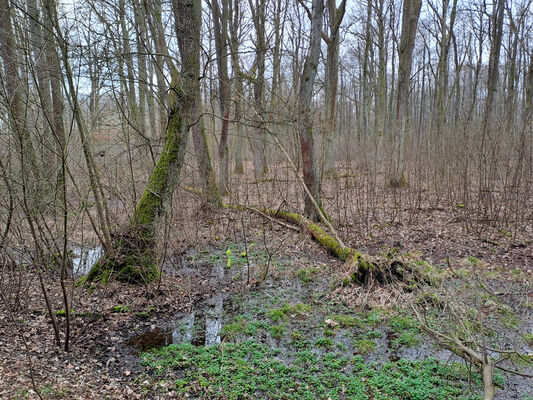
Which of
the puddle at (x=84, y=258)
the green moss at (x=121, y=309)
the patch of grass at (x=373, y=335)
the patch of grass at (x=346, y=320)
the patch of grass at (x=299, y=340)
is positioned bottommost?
the patch of grass at (x=299, y=340)

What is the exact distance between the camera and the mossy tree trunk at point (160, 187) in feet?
A: 18.9

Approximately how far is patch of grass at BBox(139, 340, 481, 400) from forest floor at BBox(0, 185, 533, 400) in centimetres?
1

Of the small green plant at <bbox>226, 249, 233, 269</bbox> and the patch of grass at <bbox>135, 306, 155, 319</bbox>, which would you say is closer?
the patch of grass at <bbox>135, 306, 155, 319</bbox>

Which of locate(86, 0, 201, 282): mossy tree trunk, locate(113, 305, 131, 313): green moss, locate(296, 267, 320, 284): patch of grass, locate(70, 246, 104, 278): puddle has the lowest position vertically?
locate(113, 305, 131, 313): green moss

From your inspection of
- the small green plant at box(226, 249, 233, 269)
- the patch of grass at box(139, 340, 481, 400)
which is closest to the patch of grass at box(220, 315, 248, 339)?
the patch of grass at box(139, 340, 481, 400)

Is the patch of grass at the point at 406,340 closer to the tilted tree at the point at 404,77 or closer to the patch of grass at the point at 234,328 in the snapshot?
the patch of grass at the point at 234,328

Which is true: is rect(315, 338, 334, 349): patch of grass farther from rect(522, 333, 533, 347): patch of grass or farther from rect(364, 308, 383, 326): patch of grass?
rect(522, 333, 533, 347): patch of grass

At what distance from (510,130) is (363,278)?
525cm

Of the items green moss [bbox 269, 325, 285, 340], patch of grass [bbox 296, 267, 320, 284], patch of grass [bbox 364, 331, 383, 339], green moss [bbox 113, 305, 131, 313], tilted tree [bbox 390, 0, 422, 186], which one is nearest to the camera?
patch of grass [bbox 364, 331, 383, 339]

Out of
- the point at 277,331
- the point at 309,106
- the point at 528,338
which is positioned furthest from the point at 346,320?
the point at 309,106

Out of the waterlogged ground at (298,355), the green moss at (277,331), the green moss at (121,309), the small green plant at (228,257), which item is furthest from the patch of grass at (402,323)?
the green moss at (121,309)

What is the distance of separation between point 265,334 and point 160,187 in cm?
296

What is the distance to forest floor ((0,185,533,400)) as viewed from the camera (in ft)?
11.4

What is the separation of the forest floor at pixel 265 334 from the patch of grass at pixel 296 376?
12mm
